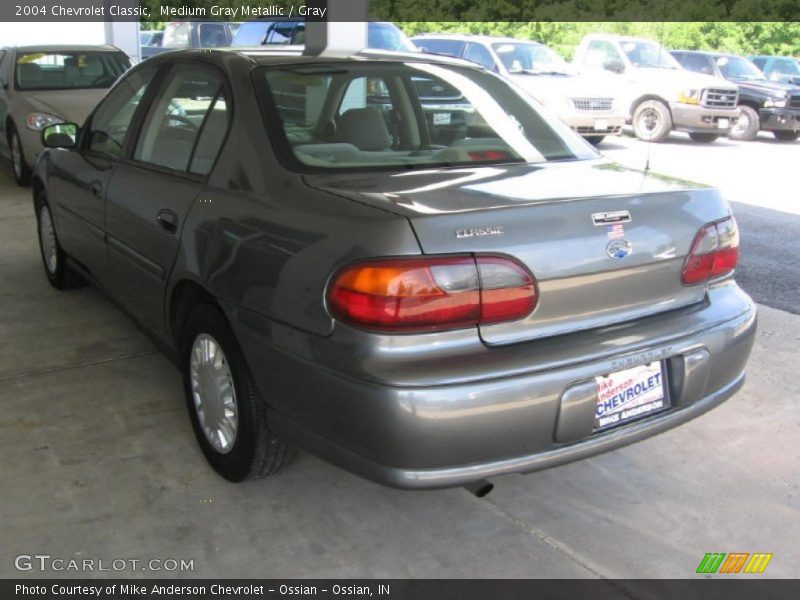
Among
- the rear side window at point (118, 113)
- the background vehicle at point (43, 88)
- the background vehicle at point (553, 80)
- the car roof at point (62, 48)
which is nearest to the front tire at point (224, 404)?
the rear side window at point (118, 113)

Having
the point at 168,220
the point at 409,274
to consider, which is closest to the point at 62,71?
the point at 168,220

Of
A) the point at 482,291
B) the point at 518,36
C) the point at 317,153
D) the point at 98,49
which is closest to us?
the point at 482,291

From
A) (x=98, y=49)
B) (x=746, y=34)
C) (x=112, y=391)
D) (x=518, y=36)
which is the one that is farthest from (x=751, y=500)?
(x=518, y=36)

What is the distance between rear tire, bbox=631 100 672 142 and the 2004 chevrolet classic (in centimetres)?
1236

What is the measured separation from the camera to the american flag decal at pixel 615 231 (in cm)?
251

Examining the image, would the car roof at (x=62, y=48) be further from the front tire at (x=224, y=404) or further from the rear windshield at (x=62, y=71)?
the front tire at (x=224, y=404)

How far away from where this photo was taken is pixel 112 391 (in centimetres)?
384

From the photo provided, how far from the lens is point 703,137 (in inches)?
633

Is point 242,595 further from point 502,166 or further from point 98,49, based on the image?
point 98,49

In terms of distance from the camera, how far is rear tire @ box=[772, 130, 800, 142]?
618 inches

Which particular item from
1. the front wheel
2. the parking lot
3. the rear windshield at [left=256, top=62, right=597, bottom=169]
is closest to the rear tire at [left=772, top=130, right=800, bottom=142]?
the front wheel

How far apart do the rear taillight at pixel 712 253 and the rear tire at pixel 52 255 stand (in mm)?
3707

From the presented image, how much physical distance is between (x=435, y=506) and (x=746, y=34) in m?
14.2

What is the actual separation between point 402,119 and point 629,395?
1.50m
